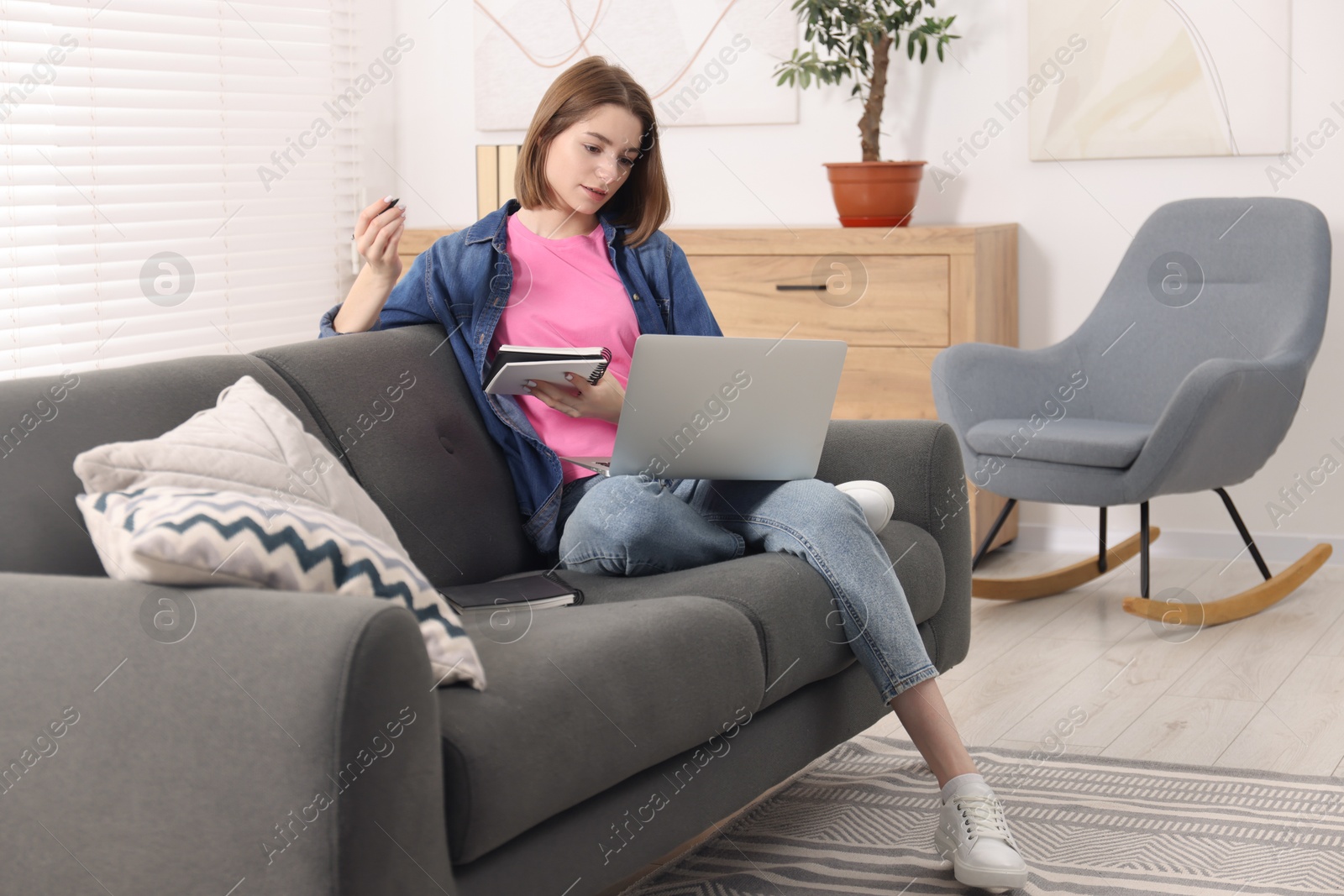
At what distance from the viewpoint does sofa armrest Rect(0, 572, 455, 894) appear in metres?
1.18

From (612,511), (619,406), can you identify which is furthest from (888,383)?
(612,511)

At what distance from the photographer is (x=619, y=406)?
2084 mm

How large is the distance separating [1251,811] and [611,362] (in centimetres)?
122

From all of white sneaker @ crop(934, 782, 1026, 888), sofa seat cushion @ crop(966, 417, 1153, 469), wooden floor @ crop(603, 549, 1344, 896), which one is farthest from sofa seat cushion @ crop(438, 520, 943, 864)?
sofa seat cushion @ crop(966, 417, 1153, 469)

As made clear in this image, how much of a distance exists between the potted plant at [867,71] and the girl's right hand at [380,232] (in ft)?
6.08

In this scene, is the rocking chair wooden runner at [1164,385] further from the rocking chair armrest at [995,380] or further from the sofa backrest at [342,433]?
the sofa backrest at [342,433]

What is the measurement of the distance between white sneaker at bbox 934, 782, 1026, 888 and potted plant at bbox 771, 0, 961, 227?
2.12 metres

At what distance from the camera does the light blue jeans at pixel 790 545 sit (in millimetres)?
1953

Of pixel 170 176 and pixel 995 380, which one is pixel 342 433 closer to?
pixel 995 380

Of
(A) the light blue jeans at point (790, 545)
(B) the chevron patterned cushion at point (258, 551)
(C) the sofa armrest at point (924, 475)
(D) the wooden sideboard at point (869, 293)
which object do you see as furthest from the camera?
(D) the wooden sideboard at point (869, 293)

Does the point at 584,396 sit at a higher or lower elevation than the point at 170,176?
lower

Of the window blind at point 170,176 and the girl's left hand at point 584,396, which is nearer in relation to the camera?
the girl's left hand at point 584,396

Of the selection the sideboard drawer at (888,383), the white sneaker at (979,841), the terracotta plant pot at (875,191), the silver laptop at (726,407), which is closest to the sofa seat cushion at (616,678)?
the silver laptop at (726,407)

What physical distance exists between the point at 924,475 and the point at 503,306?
0.75 meters
